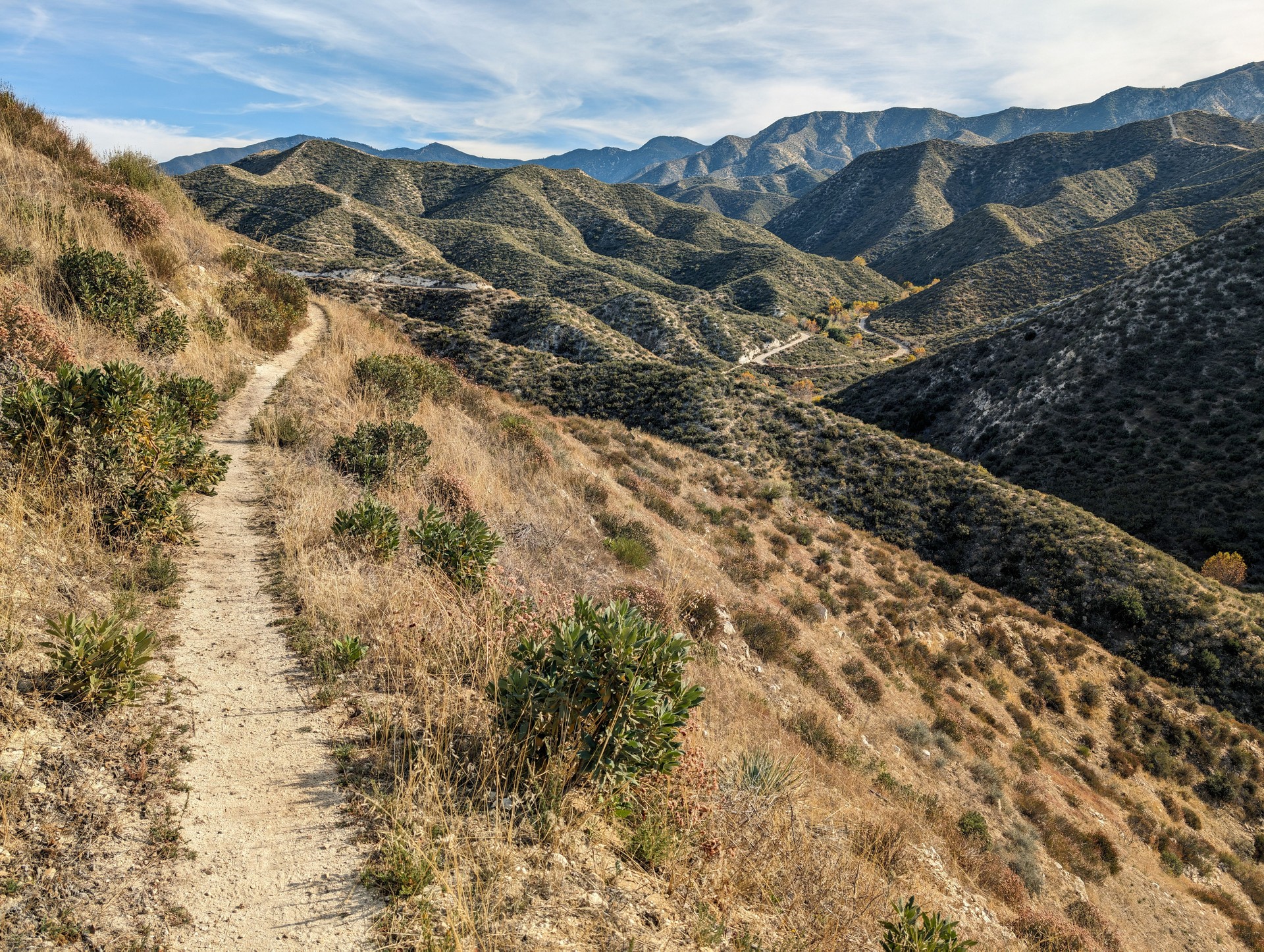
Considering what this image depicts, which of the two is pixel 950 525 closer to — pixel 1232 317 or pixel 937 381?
pixel 937 381

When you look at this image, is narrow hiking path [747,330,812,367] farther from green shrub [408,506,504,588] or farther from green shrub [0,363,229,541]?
green shrub [0,363,229,541]

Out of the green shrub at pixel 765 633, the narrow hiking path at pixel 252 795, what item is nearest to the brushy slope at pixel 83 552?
the narrow hiking path at pixel 252 795

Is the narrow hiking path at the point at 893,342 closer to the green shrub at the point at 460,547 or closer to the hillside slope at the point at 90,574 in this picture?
the green shrub at the point at 460,547

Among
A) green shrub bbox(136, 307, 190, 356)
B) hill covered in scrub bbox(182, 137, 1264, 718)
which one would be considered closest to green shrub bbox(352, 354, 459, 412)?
green shrub bbox(136, 307, 190, 356)

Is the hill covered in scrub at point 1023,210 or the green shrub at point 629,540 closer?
the green shrub at point 629,540

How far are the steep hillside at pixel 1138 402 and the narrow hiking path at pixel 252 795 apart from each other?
33.2 m

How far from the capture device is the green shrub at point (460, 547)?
17.4 ft

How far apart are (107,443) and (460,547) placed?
3142 mm

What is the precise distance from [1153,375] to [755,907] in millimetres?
44540

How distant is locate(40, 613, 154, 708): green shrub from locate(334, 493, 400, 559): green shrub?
2.29 m

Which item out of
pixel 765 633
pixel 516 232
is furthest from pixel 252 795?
pixel 516 232

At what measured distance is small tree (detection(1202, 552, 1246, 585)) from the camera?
2155 centimetres

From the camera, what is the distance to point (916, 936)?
296 cm

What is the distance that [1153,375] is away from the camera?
33.3 meters
